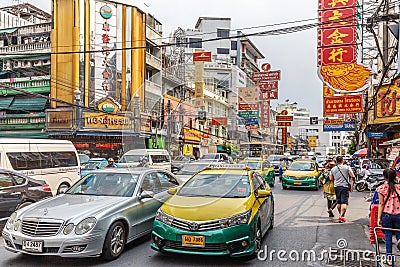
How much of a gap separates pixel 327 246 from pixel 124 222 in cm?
373

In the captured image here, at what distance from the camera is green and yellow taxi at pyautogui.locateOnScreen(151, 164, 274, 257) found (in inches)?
226

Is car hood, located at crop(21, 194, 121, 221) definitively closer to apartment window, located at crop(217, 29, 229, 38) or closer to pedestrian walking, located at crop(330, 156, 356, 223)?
pedestrian walking, located at crop(330, 156, 356, 223)

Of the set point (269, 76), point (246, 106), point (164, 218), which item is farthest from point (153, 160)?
point (164, 218)

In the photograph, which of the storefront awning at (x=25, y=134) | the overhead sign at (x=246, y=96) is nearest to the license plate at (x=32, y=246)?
the overhead sign at (x=246, y=96)

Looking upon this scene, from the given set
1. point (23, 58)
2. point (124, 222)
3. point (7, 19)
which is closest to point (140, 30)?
point (23, 58)

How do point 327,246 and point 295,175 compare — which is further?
point 295,175

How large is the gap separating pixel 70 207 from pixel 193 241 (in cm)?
203

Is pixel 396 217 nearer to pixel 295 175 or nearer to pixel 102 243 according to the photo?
pixel 102 243

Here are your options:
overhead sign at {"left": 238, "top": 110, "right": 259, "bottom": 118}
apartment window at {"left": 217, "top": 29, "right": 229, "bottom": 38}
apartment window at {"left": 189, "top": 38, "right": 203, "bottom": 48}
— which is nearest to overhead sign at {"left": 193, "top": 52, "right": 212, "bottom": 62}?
overhead sign at {"left": 238, "top": 110, "right": 259, "bottom": 118}

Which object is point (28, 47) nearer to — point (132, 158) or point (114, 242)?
point (132, 158)

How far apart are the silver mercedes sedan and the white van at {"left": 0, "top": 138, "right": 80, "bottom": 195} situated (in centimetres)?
559

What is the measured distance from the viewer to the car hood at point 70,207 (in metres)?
5.90

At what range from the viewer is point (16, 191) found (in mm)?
8711

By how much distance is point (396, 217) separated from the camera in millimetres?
5637
